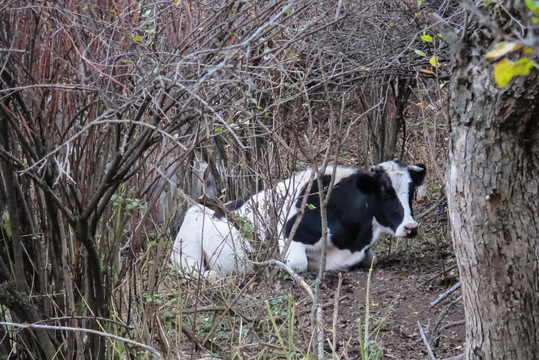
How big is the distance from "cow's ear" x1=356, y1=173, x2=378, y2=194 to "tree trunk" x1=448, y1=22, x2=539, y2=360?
14.8ft

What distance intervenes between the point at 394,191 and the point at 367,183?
28 cm

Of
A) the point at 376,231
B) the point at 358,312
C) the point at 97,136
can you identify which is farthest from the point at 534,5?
the point at 376,231

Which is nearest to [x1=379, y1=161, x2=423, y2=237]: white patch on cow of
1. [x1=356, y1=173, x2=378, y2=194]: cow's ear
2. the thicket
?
[x1=356, y1=173, x2=378, y2=194]: cow's ear

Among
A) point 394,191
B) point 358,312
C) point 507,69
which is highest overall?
point 507,69

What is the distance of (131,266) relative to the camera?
15.3ft

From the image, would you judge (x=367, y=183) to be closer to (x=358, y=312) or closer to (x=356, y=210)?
(x=356, y=210)

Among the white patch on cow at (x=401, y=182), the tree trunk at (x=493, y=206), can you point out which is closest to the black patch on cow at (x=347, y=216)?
the white patch on cow at (x=401, y=182)

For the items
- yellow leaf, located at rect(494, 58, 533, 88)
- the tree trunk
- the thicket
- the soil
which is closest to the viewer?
yellow leaf, located at rect(494, 58, 533, 88)

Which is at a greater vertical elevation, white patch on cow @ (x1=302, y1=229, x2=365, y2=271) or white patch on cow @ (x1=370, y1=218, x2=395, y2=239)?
white patch on cow @ (x1=370, y1=218, x2=395, y2=239)

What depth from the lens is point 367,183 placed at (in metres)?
7.80

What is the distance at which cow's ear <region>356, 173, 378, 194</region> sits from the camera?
7.78 meters

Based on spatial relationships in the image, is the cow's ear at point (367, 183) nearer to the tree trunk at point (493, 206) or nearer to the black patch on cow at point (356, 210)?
the black patch on cow at point (356, 210)

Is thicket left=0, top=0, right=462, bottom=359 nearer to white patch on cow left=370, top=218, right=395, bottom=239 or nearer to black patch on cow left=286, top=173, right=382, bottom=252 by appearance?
black patch on cow left=286, top=173, right=382, bottom=252

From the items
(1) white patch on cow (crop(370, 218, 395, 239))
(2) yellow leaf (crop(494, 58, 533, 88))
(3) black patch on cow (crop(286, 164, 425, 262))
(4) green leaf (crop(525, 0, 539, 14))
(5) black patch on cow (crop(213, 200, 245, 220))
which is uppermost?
(4) green leaf (crop(525, 0, 539, 14))
